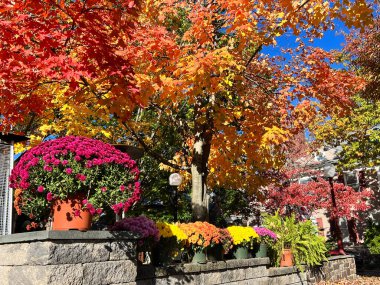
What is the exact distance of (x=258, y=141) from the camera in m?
9.60

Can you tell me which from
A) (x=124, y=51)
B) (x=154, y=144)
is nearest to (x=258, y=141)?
(x=124, y=51)

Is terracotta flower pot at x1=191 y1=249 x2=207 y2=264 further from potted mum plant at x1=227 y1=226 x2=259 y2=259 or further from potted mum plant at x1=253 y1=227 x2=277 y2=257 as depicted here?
potted mum plant at x1=253 y1=227 x2=277 y2=257

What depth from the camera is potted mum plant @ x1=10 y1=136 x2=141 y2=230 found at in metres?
4.98

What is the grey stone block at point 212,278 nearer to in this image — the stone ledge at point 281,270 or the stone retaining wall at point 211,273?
the stone retaining wall at point 211,273

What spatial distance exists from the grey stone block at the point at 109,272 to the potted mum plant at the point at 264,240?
4.61 meters

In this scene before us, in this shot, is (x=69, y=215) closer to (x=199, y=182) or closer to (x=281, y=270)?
(x=199, y=182)

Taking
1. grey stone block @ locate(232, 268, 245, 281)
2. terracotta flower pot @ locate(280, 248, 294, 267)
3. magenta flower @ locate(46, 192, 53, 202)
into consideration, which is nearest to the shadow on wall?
grey stone block @ locate(232, 268, 245, 281)

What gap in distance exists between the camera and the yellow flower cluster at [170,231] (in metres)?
6.98

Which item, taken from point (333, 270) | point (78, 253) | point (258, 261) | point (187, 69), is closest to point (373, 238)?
point (333, 270)

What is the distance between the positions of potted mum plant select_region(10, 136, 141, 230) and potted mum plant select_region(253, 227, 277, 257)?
5.09m

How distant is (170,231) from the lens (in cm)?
A: 708

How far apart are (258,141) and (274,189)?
34.2 feet

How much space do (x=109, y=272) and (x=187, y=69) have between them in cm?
416

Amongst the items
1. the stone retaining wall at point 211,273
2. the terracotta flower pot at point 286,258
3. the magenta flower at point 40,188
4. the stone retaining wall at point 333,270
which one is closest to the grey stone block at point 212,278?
the stone retaining wall at point 211,273
